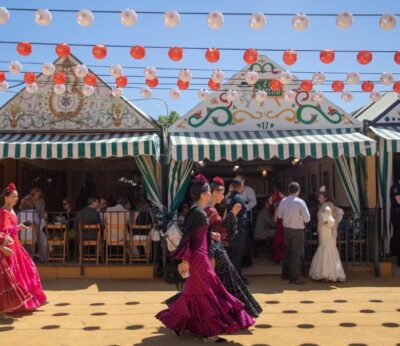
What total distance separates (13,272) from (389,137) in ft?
22.7

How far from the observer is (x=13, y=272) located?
625 centimetres

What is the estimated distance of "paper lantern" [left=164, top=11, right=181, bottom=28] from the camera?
23.1 ft

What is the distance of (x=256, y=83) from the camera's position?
10.4 m

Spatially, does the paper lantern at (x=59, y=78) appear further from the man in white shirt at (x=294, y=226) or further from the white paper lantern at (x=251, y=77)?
the man in white shirt at (x=294, y=226)

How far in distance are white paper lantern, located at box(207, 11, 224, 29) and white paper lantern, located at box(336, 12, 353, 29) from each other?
1604mm

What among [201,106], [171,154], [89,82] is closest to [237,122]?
[201,106]

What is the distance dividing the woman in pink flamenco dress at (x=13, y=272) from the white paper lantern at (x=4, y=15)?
232 centimetres

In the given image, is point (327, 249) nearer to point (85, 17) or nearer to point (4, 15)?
point (85, 17)

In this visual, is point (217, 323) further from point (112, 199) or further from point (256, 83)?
point (112, 199)

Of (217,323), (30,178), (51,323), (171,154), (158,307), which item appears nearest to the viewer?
(217,323)

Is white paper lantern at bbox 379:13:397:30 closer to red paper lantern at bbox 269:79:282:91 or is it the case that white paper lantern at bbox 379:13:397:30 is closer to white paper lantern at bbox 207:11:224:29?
white paper lantern at bbox 207:11:224:29

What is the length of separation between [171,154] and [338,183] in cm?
464

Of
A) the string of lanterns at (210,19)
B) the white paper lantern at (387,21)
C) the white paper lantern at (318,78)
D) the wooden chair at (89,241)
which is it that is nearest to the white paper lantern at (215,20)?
the string of lanterns at (210,19)

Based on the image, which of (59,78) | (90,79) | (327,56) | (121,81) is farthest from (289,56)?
(59,78)
